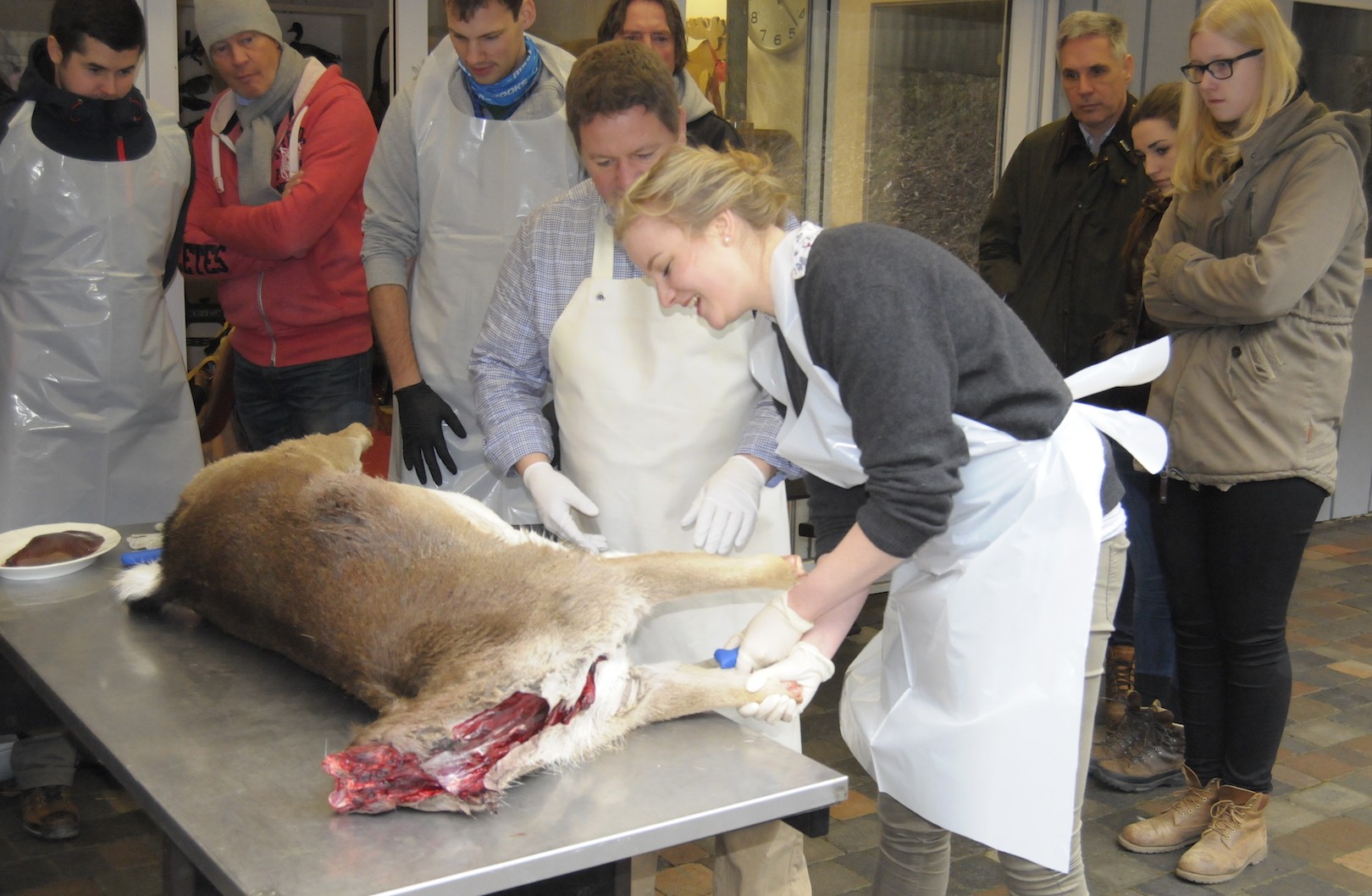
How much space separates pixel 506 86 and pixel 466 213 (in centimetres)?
36

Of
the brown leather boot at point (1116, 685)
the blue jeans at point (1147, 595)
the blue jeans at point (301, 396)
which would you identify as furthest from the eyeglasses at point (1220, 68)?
the blue jeans at point (301, 396)

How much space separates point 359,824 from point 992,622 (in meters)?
1.04

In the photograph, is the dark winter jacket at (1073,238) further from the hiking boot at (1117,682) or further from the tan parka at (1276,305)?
the hiking boot at (1117,682)

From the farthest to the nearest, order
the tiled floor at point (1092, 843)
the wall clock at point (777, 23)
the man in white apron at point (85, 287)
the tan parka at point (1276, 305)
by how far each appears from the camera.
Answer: the wall clock at point (777, 23) → the man in white apron at point (85, 287) → the tiled floor at point (1092, 843) → the tan parka at point (1276, 305)

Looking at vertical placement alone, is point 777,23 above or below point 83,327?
above

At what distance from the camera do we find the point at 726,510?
2410mm

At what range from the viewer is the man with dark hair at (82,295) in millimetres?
3477

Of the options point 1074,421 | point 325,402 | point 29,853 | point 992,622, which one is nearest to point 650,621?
point 992,622

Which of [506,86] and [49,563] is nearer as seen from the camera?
[49,563]

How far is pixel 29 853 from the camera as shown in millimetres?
3398

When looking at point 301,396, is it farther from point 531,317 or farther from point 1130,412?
point 1130,412

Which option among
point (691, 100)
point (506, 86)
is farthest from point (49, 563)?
point (691, 100)

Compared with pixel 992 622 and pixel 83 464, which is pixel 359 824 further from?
pixel 83 464

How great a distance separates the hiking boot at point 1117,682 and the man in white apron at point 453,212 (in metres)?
2.09
